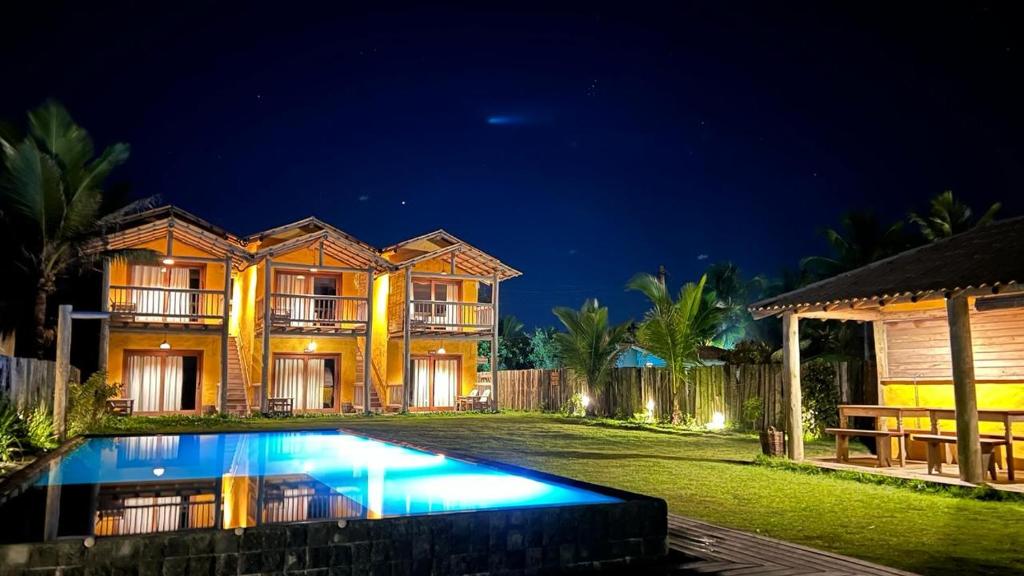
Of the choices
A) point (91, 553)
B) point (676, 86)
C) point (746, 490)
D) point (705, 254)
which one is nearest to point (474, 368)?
point (746, 490)

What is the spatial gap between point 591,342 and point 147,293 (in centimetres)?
1330

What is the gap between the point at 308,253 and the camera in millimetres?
28281

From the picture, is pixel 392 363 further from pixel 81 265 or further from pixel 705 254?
pixel 705 254

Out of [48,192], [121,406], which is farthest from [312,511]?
[121,406]

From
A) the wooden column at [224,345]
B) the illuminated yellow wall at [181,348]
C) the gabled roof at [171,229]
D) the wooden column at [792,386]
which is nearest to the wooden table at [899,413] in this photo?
the wooden column at [792,386]

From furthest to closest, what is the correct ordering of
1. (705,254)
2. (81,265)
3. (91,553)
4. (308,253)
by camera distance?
(705,254), (308,253), (81,265), (91,553)

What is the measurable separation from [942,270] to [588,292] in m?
107

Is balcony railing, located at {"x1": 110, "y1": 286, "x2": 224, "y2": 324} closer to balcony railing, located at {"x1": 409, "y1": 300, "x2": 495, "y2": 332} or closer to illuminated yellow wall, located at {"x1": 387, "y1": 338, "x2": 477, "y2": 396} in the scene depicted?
illuminated yellow wall, located at {"x1": 387, "y1": 338, "x2": 477, "y2": 396}

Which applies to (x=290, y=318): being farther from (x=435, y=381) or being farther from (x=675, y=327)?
(x=675, y=327)

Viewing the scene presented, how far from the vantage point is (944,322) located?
12344 mm

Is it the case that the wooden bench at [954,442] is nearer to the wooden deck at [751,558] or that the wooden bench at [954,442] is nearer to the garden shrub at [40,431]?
the wooden deck at [751,558]

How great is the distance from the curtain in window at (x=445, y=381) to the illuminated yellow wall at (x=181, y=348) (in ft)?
25.1

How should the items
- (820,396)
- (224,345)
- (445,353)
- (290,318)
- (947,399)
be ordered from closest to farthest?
(947,399) → (820,396) → (224,345) → (290,318) → (445,353)

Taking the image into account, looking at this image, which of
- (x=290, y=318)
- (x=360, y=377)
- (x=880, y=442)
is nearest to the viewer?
(x=880, y=442)
